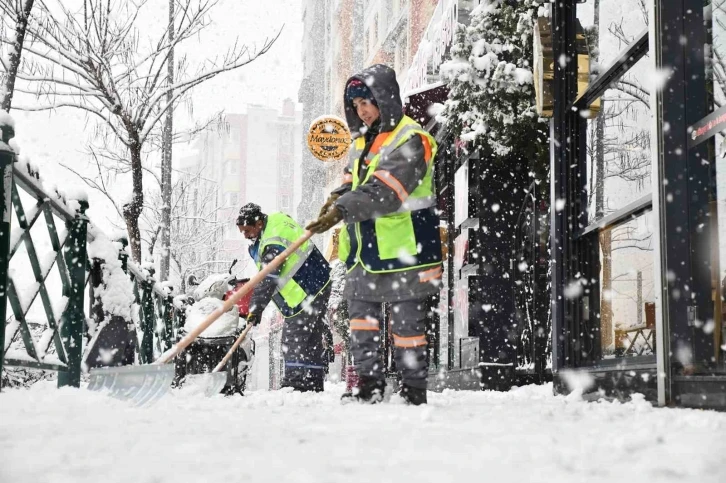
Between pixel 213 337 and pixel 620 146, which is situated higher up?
pixel 620 146

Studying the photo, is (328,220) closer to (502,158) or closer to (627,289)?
(627,289)

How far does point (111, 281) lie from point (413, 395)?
10.3ft

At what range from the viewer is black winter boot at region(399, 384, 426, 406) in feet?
13.9

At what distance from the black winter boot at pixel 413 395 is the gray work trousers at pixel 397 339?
0.06 feet

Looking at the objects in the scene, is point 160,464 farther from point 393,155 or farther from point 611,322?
point 611,322

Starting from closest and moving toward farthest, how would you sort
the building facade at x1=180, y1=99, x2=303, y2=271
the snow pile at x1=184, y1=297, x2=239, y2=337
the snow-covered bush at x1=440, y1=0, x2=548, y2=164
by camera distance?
the snow-covered bush at x1=440, y1=0, x2=548, y2=164
the snow pile at x1=184, y1=297, x2=239, y2=337
the building facade at x1=180, y1=99, x2=303, y2=271

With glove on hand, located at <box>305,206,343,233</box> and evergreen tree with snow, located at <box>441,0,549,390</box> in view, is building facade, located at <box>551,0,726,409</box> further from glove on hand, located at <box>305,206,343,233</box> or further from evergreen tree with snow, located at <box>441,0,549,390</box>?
glove on hand, located at <box>305,206,343,233</box>

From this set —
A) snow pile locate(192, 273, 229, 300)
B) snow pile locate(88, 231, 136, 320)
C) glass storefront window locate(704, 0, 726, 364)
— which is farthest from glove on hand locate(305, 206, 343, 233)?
snow pile locate(192, 273, 229, 300)

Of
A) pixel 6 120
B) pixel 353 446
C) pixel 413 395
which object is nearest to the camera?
pixel 353 446

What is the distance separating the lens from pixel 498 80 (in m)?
6.41

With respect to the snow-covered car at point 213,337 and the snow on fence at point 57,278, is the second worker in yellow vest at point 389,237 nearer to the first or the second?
the snow on fence at point 57,278

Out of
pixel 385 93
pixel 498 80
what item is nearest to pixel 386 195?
pixel 385 93

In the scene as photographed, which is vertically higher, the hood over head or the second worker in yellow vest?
the hood over head

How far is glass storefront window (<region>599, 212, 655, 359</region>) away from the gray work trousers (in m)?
1.08
